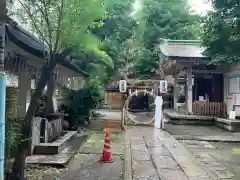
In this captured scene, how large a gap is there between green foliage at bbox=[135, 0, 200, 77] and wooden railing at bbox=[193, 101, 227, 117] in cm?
968

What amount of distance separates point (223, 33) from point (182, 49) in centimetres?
813

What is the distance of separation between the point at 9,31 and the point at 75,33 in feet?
4.11

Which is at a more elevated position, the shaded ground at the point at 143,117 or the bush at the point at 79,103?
the bush at the point at 79,103

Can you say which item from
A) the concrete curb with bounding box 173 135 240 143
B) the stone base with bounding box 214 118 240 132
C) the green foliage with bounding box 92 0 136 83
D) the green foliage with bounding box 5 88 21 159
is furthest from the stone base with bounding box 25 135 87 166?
the green foliage with bounding box 92 0 136 83

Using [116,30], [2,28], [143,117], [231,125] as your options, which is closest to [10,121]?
[2,28]

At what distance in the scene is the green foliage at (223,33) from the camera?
11.6 m

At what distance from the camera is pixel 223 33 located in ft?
41.2

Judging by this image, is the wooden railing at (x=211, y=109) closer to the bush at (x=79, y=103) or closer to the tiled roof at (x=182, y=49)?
the tiled roof at (x=182, y=49)

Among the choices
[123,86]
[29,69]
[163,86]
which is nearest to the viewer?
[29,69]

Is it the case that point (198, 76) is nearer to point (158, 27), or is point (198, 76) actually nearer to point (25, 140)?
point (158, 27)

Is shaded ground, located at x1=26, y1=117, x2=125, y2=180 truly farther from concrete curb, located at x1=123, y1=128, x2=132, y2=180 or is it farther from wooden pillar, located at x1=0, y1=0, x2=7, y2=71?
wooden pillar, located at x1=0, y1=0, x2=7, y2=71

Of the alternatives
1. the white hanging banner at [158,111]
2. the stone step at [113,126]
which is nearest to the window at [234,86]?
the white hanging banner at [158,111]

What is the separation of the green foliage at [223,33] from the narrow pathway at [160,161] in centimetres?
437

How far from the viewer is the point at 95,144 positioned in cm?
1084
